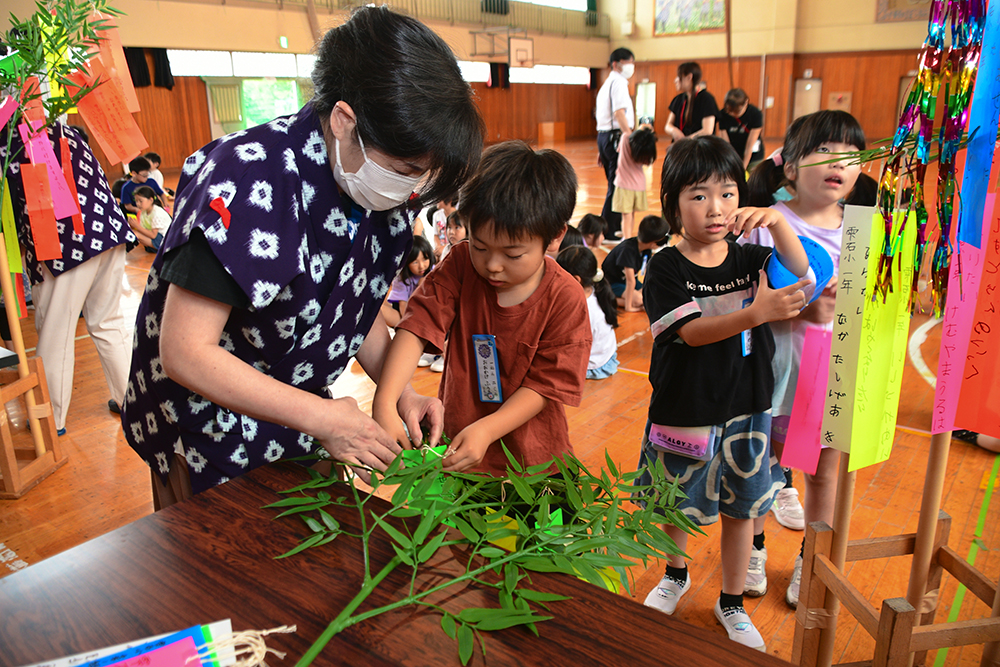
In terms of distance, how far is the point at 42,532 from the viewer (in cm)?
227

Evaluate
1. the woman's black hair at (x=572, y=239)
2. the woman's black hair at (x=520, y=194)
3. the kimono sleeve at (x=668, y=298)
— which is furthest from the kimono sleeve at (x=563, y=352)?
the woman's black hair at (x=572, y=239)

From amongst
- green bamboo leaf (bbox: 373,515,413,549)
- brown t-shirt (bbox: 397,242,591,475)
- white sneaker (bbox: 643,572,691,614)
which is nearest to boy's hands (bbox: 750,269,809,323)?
brown t-shirt (bbox: 397,242,591,475)

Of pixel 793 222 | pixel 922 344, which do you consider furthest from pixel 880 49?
pixel 793 222

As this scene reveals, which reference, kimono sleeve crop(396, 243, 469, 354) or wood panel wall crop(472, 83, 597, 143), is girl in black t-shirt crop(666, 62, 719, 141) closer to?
kimono sleeve crop(396, 243, 469, 354)

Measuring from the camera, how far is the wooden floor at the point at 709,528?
182cm

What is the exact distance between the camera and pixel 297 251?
945 mm

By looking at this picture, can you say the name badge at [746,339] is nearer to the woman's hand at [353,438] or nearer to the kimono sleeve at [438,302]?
the kimono sleeve at [438,302]

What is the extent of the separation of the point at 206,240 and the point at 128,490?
209 centimetres

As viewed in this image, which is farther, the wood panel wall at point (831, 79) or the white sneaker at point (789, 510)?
the wood panel wall at point (831, 79)

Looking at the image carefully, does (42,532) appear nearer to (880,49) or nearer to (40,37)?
(40,37)

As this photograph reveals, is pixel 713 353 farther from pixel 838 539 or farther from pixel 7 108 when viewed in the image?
pixel 7 108

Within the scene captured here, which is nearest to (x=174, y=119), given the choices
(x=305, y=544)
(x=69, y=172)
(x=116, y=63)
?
(x=69, y=172)

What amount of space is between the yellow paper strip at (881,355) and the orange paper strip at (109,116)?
2356 millimetres

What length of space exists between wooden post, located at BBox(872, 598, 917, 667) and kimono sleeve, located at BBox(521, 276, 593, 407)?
60 cm
